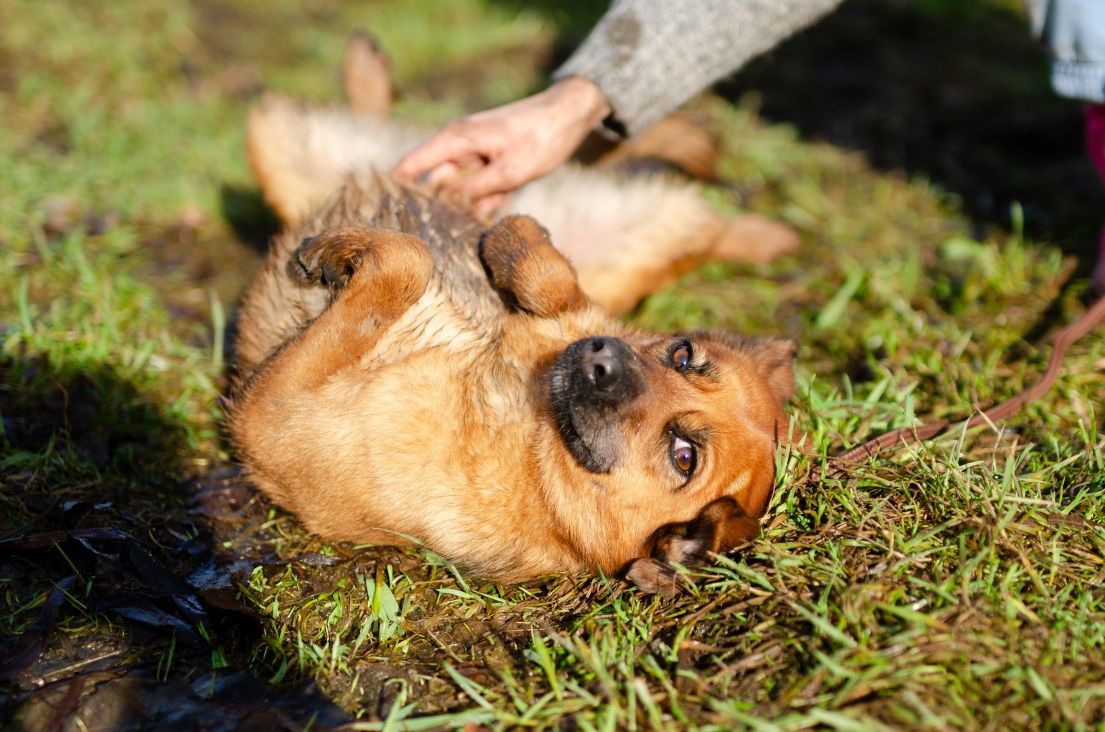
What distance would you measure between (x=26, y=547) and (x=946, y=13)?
25.3 ft

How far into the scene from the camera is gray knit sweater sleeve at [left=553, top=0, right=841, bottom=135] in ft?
13.2

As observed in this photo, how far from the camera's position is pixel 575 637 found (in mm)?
2631

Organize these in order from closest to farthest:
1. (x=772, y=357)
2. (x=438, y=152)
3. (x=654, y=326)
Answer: (x=772, y=357), (x=438, y=152), (x=654, y=326)

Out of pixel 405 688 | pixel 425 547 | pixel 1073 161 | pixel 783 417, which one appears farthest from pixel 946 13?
pixel 405 688

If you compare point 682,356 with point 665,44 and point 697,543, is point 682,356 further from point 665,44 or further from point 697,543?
point 665,44

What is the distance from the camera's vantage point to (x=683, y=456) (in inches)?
119

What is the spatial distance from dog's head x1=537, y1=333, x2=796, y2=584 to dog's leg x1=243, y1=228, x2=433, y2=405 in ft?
2.14

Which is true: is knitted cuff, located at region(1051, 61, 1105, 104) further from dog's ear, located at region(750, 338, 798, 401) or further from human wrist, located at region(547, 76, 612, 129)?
human wrist, located at region(547, 76, 612, 129)

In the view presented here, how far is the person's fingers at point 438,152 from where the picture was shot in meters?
3.71

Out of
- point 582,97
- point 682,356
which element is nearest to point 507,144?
point 582,97

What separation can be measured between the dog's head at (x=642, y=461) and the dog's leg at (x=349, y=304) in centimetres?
65

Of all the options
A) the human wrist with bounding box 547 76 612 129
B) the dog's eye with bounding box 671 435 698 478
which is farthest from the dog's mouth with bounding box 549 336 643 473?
the human wrist with bounding box 547 76 612 129

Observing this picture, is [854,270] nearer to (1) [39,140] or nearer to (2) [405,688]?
(2) [405,688]

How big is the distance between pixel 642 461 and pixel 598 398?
0.27 metres
